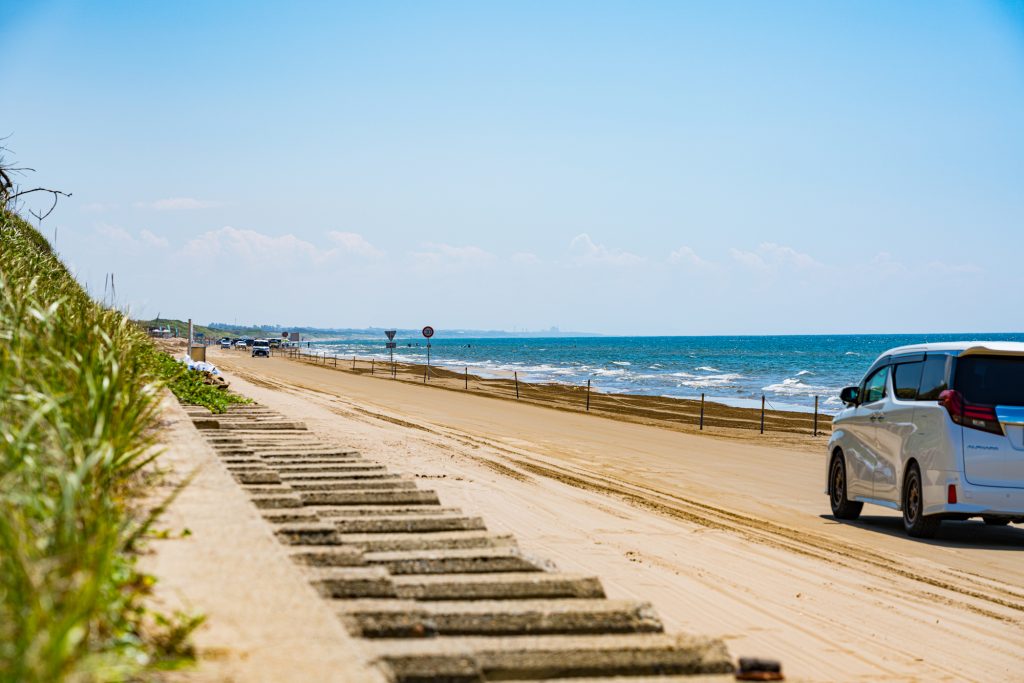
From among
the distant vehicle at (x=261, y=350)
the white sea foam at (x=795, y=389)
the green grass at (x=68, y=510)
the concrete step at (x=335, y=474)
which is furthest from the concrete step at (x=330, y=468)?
the distant vehicle at (x=261, y=350)

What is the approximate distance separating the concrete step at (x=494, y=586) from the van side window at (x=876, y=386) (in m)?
8.40

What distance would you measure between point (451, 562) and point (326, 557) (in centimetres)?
75

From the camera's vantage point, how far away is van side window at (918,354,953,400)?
436 inches

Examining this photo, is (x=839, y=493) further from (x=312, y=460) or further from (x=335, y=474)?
(x=335, y=474)

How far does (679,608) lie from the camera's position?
7.25m

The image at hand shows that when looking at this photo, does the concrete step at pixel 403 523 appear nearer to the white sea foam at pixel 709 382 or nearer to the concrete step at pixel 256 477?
the concrete step at pixel 256 477

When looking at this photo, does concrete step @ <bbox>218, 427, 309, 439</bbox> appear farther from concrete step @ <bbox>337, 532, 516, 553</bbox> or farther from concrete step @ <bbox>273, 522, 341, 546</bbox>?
concrete step @ <bbox>273, 522, 341, 546</bbox>

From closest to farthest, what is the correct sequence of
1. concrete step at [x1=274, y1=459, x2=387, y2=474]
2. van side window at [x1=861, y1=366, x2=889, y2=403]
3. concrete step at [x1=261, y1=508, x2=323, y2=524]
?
concrete step at [x1=261, y1=508, x2=323, y2=524] < concrete step at [x1=274, y1=459, x2=387, y2=474] < van side window at [x1=861, y1=366, x2=889, y2=403]

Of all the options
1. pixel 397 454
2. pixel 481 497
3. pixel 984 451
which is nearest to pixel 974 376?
pixel 984 451

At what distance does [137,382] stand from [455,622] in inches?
140

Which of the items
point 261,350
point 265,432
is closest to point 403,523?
point 265,432

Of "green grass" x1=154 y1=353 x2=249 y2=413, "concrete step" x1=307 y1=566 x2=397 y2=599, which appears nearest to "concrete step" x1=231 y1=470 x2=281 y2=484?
"concrete step" x1=307 y1=566 x2=397 y2=599

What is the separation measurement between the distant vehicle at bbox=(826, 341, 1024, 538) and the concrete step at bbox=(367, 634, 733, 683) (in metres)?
6.97

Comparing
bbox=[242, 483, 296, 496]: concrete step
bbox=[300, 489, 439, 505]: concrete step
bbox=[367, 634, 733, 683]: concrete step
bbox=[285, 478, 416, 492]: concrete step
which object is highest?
bbox=[242, 483, 296, 496]: concrete step
